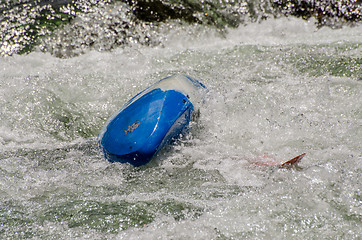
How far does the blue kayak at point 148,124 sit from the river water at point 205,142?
0.10 m

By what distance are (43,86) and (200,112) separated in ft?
4.82

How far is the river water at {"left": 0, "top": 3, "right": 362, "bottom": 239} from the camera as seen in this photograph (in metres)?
1.93

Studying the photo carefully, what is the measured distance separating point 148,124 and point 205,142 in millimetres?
469

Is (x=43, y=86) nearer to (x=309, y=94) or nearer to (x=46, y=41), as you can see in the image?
(x=46, y=41)

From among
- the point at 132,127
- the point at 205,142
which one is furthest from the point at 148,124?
the point at 205,142

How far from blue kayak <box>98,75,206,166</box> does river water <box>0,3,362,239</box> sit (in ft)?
0.33

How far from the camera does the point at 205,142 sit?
266 cm

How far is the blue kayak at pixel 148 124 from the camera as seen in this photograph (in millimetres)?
2363

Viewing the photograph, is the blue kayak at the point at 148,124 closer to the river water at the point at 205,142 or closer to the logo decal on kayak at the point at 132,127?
the logo decal on kayak at the point at 132,127

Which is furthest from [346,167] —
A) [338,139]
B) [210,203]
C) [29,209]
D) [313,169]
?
[29,209]

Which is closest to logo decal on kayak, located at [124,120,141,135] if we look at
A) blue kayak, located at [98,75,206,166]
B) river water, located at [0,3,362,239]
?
blue kayak, located at [98,75,206,166]

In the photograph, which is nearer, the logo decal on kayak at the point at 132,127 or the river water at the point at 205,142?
the river water at the point at 205,142

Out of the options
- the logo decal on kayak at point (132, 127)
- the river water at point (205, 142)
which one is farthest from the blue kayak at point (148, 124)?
the river water at point (205, 142)

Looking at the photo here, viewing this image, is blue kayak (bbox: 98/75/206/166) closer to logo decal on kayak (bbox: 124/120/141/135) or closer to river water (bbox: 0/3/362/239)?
logo decal on kayak (bbox: 124/120/141/135)
